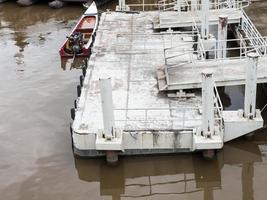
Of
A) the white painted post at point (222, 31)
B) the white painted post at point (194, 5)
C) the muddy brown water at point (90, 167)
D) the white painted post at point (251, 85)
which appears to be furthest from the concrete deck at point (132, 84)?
the white painted post at point (194, 5)

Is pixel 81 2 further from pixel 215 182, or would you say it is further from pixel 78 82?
pixel 215 182

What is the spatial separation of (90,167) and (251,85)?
4.21 metres

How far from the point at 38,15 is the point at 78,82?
10.4 m

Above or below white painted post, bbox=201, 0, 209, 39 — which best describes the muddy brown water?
below

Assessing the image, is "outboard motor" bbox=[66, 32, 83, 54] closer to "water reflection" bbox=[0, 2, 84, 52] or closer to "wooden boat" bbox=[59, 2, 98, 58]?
"wooden boat" bbox=[59, 2, 98, 58]

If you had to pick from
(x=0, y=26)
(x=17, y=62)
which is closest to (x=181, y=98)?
(x=17, y=62)

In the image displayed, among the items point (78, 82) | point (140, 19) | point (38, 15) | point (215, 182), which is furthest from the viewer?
point (38, 15)

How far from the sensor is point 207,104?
423 inches

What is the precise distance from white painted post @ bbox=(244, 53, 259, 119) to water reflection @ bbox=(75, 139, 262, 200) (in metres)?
1.09

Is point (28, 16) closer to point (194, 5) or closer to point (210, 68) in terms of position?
point (194, 5)

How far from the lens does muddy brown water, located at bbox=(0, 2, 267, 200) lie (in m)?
11.0

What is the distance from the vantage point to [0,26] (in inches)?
962

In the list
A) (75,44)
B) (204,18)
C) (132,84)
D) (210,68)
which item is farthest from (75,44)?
(210,68)

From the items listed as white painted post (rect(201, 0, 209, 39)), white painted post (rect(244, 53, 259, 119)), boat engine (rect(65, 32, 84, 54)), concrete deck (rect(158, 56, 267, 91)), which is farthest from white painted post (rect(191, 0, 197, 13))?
white painted post (rect(244, 53, 259, 119))
